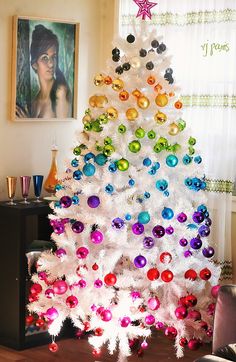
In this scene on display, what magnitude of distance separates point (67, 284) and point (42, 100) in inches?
54.6

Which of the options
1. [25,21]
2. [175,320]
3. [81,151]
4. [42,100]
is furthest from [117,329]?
[25,21]

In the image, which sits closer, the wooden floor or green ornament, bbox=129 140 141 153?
green ornament, bbox=129 140 141 153

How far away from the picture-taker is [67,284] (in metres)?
4.25

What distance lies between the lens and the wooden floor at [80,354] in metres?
4.43

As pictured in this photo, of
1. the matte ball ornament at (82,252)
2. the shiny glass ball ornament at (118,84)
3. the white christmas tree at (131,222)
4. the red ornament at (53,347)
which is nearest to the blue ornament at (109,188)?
the white christmas tree at (131,222)

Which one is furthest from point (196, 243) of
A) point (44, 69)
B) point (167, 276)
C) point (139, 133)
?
point (44, 69)

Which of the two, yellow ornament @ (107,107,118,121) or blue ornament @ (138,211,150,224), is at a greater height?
yellow ornament @ (107,107,118,121)

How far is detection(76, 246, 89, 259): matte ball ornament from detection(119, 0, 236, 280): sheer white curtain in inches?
40.0

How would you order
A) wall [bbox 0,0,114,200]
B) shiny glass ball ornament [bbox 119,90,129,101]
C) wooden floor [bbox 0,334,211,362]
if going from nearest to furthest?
shiny glass ball ornament [bbox 119,90,129,101] < wooden floor [bbox 0,334,211,362] < wall [bbox 0,0,114,200]

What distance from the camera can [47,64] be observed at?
16.5ft

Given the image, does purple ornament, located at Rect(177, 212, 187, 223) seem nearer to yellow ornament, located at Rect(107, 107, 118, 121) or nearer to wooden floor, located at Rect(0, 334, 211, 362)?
yellow ornament, located at Rect(107, 107, 118, 121)

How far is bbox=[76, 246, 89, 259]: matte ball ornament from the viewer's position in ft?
13.6

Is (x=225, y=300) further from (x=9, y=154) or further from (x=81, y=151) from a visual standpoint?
(x=9, y=154)

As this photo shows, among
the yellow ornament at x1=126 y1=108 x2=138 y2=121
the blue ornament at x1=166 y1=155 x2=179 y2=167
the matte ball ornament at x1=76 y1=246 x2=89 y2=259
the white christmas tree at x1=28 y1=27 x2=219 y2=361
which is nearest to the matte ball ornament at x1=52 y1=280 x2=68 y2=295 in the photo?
the white christmas tree at x1=28 y1=27 x2=219 y2=361
